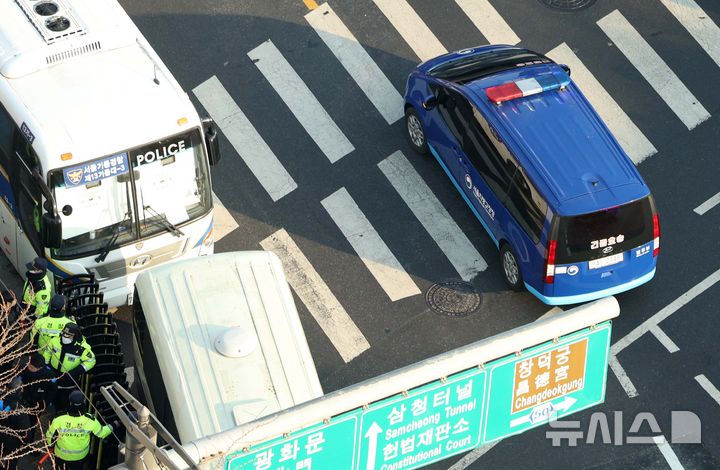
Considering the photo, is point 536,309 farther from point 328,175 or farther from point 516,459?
point 328,175

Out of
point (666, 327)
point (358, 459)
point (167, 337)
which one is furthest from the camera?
point (666, 327)

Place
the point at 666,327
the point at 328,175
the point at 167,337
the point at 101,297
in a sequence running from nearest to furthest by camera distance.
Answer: the point at 167,337 → the point at 101,297 → the point at 666,327 → the point at 328,175

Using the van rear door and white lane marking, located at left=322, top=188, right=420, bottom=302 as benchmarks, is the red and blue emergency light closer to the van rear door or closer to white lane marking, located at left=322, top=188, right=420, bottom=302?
the van rear door

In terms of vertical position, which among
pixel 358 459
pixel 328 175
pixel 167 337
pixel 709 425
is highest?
pixel 358 459

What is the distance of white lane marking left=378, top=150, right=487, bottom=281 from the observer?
18750 millimetres

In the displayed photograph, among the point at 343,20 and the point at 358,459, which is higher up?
the point at 358,459

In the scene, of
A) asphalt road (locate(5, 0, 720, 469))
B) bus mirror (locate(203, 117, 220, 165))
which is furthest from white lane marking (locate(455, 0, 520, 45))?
bus mirror (locate(203, 117, 220, 165))

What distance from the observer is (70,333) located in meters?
14.8

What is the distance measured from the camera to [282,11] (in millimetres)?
21688

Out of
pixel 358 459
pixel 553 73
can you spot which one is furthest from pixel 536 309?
pixel 358 459

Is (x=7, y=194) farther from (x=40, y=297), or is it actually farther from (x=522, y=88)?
(x=522, y=88)

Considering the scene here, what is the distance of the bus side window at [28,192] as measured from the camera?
51.9ft

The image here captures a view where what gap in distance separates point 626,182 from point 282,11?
7.31 m

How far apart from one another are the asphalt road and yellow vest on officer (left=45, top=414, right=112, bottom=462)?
391 centimetres
